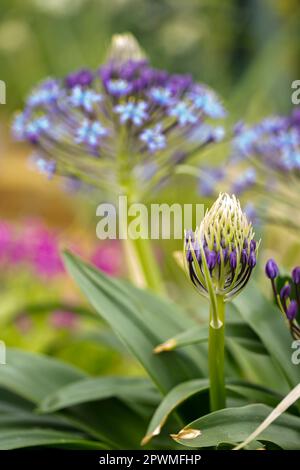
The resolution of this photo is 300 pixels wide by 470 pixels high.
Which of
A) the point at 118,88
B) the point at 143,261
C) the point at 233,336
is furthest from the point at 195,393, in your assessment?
the point at 118,88

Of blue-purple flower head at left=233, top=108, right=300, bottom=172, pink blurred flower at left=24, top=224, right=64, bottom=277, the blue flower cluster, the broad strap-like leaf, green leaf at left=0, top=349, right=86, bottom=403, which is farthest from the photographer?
pink blurred flower at left=24, top=224, right=64, bottom=277

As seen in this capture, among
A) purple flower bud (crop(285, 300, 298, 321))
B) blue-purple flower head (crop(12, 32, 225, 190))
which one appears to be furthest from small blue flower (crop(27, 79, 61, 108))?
purple flower bud (crop(285, 300, 298, 321))

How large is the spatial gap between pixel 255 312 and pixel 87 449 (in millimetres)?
396

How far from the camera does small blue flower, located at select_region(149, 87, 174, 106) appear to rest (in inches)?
61.3

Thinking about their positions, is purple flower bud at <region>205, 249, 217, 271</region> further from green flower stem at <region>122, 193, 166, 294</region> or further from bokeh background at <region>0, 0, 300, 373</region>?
bokeh background at <region>0, 0, 300, 373</region>

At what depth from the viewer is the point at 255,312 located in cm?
140

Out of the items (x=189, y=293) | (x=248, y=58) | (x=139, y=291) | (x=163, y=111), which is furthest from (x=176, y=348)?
(x=248, y=58)

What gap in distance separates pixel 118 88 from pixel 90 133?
111 mm

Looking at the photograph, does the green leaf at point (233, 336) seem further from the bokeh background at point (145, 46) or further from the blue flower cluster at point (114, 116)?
the bokeh background at point (145, 46)

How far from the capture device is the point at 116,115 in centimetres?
164

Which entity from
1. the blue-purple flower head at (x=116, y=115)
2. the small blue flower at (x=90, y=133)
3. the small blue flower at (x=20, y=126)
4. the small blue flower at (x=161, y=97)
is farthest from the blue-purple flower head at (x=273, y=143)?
the small blue flower at (x=20, y=126)

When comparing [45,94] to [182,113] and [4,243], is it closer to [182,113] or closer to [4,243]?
[182,113]

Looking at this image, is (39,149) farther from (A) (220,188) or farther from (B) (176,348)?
(B) (176,348)

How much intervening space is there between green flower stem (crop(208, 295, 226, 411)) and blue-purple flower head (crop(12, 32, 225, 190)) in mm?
531
